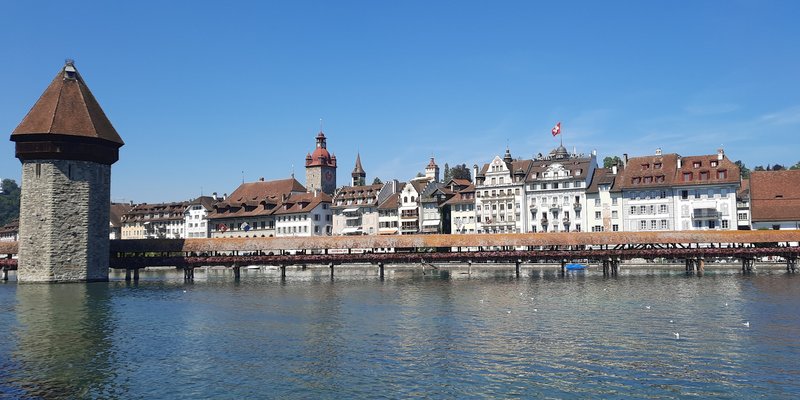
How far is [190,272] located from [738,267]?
54.6 m

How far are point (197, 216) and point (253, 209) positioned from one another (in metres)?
15.7

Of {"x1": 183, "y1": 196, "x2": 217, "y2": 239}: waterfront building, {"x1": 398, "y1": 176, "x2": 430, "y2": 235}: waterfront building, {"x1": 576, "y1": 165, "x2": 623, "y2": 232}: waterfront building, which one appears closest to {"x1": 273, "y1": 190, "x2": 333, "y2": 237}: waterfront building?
{"x1": 398, "y1": 176, "x2": 430, "y2": 235}: waterfront building

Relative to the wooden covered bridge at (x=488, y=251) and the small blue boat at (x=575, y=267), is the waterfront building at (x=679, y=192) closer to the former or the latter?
the wooden covered bridge at (x=488, y=251)

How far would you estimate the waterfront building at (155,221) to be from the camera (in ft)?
424

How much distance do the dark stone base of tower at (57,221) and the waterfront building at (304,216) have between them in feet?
168

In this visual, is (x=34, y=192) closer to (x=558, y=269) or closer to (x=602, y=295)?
(x=602, y=295)

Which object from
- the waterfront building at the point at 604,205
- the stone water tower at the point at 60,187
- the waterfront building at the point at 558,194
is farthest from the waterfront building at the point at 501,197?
the stone water tower at the point at 60,187

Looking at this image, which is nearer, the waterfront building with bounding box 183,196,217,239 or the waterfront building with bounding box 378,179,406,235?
the waterfront building with bounding box 378,179,406,235

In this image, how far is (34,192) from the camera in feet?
184

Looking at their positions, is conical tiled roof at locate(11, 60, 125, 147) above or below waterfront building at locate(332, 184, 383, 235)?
above

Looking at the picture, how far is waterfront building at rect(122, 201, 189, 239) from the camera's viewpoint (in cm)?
12938

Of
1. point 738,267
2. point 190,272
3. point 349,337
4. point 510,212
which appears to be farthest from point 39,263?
point 738,267

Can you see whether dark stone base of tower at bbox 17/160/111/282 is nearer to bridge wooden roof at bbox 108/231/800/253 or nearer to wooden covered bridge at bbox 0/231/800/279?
wooden covered bridge at bbox 0/231/800/279

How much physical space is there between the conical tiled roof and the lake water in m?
15.2
